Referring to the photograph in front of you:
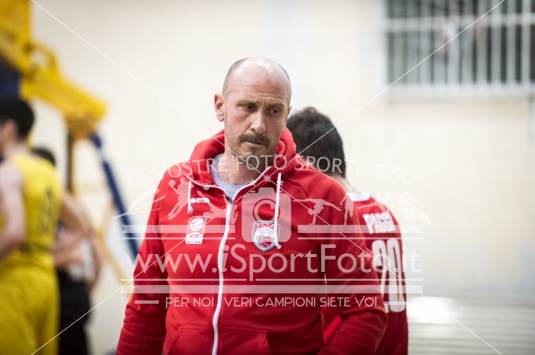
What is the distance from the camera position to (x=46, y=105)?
1669mm

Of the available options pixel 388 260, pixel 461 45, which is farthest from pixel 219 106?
pixel 461 45

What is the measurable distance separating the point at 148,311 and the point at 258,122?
0.33m

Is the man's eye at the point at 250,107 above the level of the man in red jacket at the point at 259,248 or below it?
above

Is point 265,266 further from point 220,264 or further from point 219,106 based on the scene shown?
point 219,106

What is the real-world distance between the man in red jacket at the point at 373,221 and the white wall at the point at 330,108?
15 centimetres

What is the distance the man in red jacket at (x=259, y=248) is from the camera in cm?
89

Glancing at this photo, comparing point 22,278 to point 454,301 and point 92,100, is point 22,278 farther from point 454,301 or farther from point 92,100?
point 454,301

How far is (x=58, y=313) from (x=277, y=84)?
0.91 meters

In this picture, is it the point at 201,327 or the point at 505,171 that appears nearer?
the point at 201,327

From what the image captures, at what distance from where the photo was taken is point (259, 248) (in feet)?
3.01

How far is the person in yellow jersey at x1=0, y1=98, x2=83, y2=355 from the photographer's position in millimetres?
1344

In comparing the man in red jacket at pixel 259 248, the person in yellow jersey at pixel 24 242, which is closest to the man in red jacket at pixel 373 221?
the man in red jacket at pixel 259 248

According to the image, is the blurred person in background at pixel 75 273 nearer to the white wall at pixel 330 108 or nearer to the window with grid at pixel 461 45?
the white wall at pixel 330 108

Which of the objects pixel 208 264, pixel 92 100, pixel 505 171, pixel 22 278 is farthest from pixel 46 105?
pixel 505 171
